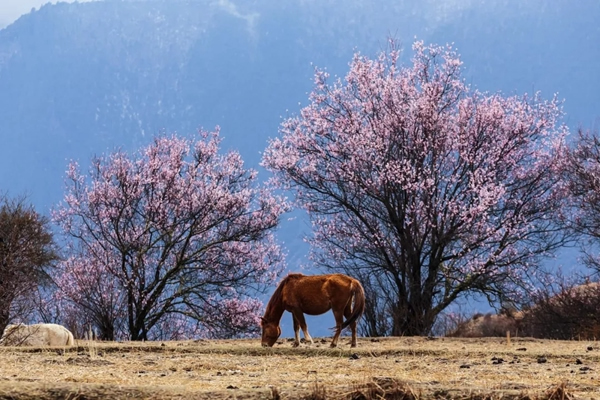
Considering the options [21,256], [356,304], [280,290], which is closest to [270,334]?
[280,290]

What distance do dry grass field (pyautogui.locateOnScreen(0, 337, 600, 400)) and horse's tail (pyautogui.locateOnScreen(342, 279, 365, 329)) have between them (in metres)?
0.72

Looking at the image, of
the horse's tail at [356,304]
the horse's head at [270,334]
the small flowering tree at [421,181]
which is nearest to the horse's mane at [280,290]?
the horse's head at [270,334]

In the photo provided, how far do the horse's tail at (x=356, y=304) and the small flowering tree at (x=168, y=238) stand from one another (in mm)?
14136

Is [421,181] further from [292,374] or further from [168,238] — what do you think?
[292,374]

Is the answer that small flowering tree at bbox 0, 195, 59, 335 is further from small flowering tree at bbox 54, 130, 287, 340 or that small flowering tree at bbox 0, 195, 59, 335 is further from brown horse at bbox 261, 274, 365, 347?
brown horse at bbox 261, 274, 365, 347

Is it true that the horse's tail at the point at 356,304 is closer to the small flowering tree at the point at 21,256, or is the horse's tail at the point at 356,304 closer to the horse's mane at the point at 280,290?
the horse's mane at the point at 280,290

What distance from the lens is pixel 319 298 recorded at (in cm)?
1245

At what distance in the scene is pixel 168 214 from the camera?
27.7m

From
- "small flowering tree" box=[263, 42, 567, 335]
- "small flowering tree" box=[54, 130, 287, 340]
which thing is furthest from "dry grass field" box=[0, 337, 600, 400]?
"small flowering tree" box=[54, 130, 287, 340]

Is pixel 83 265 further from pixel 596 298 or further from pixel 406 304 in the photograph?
pixel 596 298

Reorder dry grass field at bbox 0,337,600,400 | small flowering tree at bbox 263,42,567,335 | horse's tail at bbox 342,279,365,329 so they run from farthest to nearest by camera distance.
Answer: small flowering tree at bbox 263,42,567,335
horse's tail at bbox 342,279,365,329
dry grass field at bbox 0,337,600,400

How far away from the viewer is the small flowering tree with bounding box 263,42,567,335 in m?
22.2

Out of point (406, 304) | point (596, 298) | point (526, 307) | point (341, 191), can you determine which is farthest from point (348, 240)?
point (596, 298)

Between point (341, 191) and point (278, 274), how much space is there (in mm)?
6864
